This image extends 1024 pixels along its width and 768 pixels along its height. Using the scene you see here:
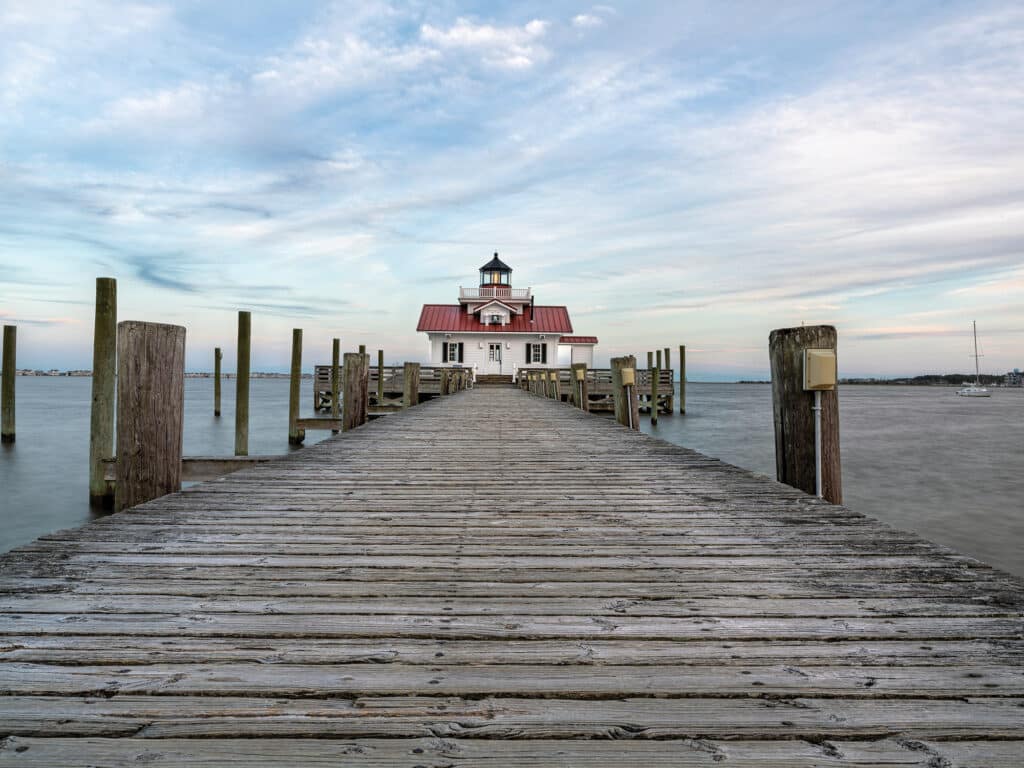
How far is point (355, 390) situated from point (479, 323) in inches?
1131

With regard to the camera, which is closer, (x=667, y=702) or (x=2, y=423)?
(x=667, y=702)

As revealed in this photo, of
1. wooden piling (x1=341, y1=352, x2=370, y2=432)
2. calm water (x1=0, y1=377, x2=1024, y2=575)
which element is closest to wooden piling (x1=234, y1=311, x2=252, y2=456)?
calm water (x1=0, y1=377, x2=1024, y2=575)

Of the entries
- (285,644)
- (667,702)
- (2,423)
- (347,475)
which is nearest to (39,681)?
(285,644)

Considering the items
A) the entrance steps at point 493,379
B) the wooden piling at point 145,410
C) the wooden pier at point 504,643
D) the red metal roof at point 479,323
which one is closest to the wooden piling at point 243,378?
the wooden piling at point 145,410

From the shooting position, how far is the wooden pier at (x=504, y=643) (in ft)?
5.07

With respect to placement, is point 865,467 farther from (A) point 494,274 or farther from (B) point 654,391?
(A) point 494,274

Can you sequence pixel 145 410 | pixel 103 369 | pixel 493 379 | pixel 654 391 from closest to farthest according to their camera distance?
pixel 145 410
pixel 103 369
pixel 654 391
pixel 493 379

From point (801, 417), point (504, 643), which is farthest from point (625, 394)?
point (504, 643)

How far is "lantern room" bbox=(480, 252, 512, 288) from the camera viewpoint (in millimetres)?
42312

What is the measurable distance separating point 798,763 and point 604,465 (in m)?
4.48

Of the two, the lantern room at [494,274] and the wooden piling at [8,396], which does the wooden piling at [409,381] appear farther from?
the lantern room at [494,274]

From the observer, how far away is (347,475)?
17.4 ft

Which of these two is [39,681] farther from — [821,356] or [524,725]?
[821,356]

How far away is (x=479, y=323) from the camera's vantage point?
129 feet
